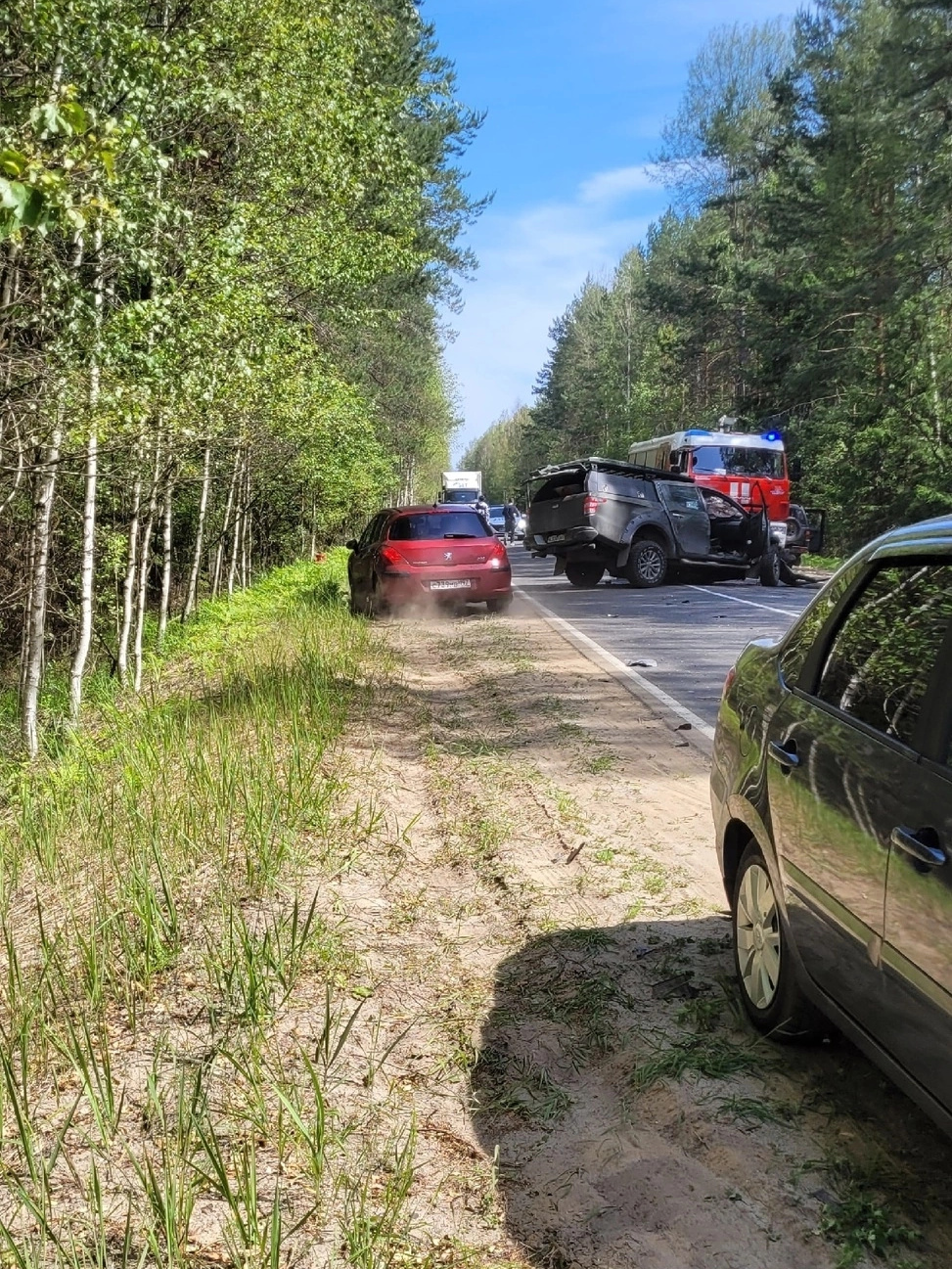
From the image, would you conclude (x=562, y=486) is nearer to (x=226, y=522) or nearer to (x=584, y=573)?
(x=584, y=573)

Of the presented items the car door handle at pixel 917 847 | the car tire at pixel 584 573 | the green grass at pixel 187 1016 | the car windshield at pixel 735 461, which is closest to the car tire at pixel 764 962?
the car door handle at pixel 917 847

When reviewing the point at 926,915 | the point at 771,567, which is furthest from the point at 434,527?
the point at 926,915

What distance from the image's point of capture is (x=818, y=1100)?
10.9 ft

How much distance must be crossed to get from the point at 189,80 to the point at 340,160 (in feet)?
11.5

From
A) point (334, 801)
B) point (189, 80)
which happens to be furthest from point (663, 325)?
point (334, 801)

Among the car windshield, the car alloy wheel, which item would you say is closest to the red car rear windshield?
the car windshield

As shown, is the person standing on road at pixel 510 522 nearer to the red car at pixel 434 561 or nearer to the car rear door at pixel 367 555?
the car rear door at pixel 367 555

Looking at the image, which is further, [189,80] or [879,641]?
[189,80]

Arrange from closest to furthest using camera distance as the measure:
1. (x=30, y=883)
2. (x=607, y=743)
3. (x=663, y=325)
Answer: (x=30, y=883) → (x=607, y=743) → (x=663, y=325)

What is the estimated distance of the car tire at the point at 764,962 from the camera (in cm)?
345

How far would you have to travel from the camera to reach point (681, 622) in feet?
53.2

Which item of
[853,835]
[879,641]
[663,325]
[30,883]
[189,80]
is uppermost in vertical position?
[663,325]

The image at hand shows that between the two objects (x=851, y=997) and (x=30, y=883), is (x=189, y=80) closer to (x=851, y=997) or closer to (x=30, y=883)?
(x=30, y=883)

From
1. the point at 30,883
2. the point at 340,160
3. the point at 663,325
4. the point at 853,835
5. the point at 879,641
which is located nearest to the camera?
the point at 853,835
